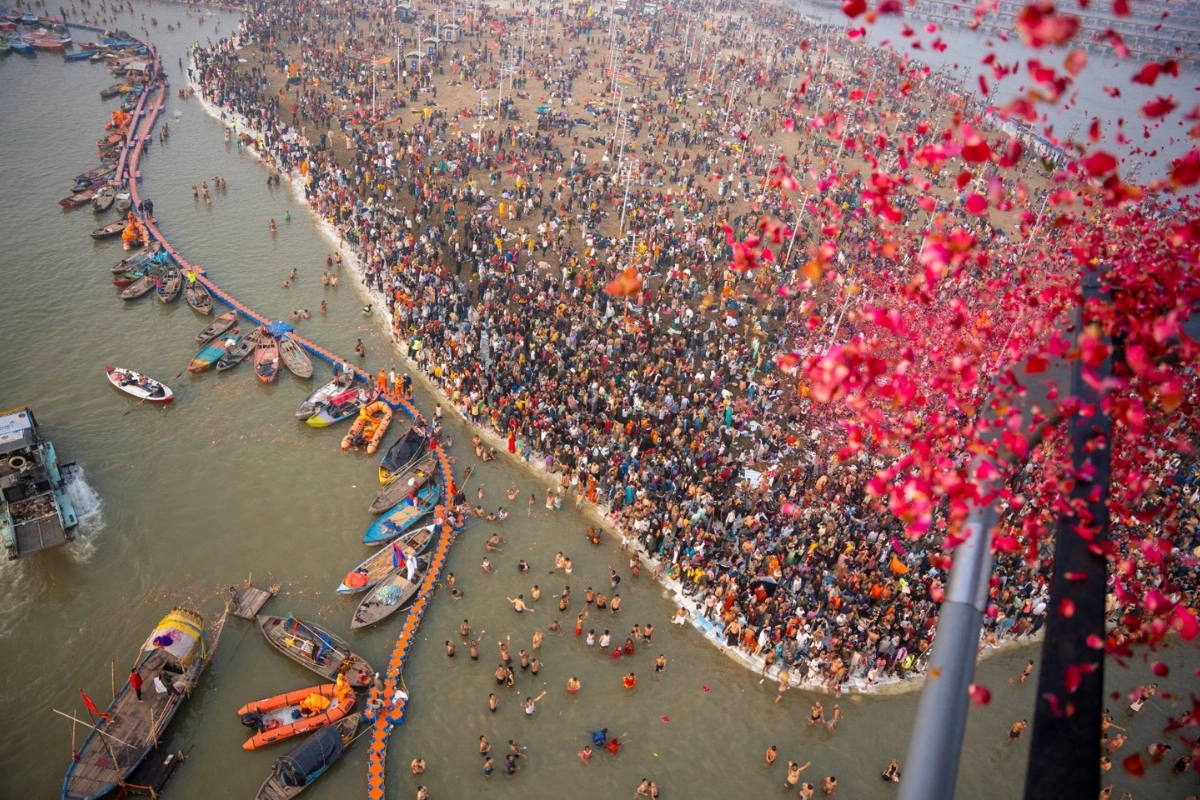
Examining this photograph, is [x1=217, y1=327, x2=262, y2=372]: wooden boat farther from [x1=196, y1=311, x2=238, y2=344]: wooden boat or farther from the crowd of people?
the crowd of people

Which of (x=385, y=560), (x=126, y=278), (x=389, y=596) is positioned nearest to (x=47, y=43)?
(x=126, y=278)

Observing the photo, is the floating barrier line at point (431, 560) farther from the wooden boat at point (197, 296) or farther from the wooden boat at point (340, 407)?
the wooden boat at point (340, 407)

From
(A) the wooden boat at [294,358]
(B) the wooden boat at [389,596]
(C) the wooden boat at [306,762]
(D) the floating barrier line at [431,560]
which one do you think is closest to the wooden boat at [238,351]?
(A) the wooden boat at [294,358]

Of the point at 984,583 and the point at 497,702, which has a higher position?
the point at 984,583

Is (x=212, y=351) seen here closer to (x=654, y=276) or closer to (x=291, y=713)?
(x=291, y=713)

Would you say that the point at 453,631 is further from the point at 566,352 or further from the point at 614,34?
the point at 614,34

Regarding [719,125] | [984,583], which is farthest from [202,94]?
[984,583]
